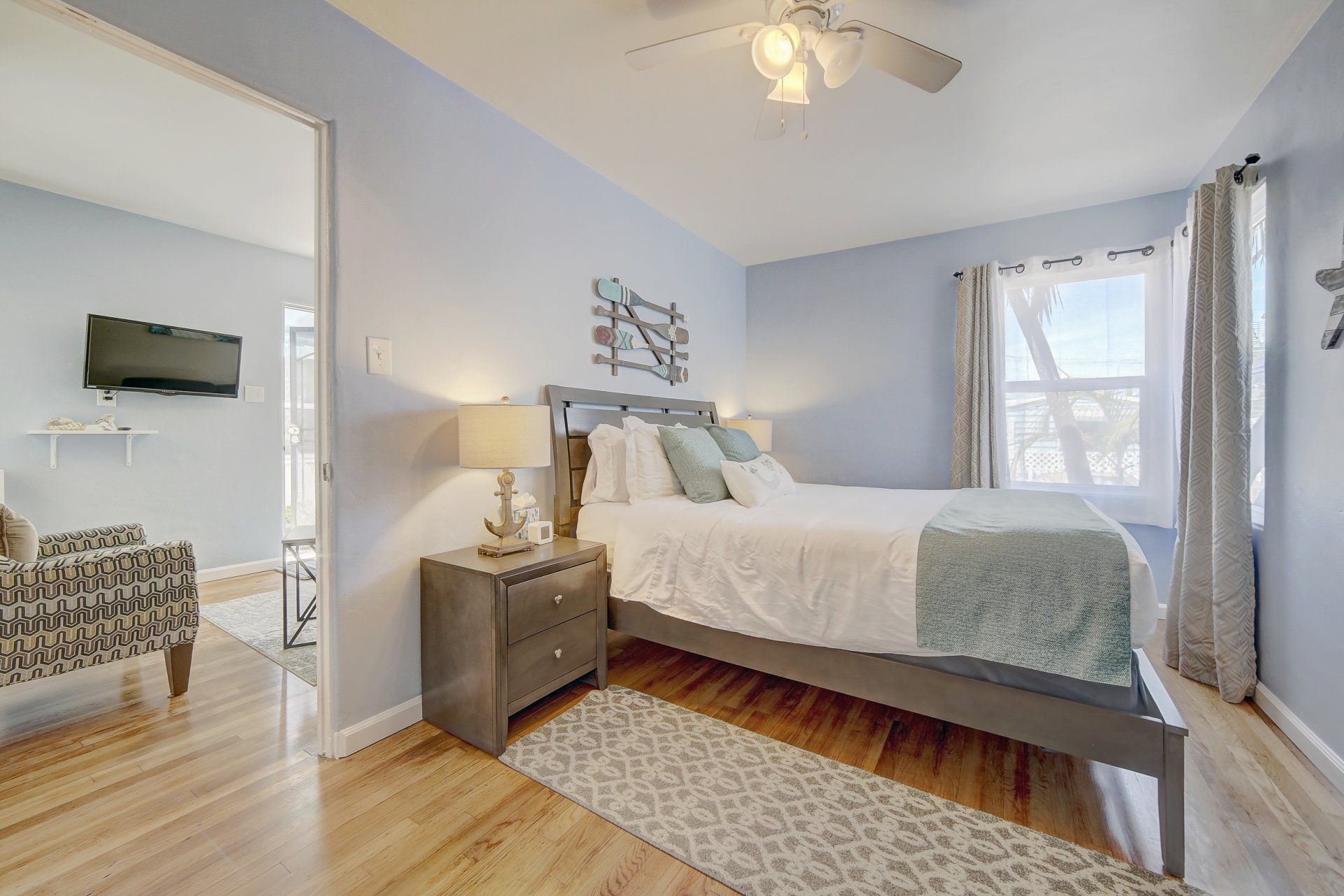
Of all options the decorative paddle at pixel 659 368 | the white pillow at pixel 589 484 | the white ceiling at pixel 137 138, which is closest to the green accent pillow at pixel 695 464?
the white pillow at pixel 589 484

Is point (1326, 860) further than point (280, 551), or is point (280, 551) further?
point (280, 551)

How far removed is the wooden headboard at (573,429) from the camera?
2.72 metres

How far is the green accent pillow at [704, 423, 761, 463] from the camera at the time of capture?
122 inches

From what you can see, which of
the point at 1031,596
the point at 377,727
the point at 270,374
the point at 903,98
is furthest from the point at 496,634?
the point at 270,374

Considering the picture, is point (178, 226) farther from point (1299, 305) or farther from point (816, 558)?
point (1299, 305)

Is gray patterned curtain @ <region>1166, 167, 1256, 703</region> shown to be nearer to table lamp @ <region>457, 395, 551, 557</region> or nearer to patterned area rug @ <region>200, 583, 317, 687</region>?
table lamp @ <region>457, 395, 551, 557</region>

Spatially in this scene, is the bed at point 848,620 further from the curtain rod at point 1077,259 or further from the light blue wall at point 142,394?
the light blue wall at point 142,394

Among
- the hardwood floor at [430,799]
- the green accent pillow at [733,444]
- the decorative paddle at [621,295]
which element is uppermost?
the decorative paddle at [621,295]

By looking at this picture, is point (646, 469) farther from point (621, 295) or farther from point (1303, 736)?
point (1303, 736)

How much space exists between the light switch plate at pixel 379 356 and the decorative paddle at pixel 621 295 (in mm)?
1344

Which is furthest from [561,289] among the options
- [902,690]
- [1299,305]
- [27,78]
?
[1299,305]

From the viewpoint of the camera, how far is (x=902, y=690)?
1.79m

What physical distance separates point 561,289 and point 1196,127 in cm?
321

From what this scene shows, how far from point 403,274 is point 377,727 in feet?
5.63
